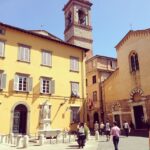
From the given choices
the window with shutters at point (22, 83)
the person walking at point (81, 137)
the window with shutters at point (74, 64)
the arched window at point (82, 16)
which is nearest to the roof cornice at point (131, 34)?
the window with shutters at point (74, 64)

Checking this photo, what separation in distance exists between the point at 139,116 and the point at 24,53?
15555 mm

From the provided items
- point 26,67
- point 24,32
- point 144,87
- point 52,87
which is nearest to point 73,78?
point 52,87

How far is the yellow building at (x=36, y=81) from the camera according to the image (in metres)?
19.3

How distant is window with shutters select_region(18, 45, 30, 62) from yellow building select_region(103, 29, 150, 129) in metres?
13.8

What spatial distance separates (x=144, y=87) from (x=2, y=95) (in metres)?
16.3

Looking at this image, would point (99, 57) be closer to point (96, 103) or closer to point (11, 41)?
point (96, 103)

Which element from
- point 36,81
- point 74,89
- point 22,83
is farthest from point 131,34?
point 22,83

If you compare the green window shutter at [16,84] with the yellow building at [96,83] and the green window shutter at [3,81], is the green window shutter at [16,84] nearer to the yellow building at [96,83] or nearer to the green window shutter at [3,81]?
the green window shutter at [3,81]

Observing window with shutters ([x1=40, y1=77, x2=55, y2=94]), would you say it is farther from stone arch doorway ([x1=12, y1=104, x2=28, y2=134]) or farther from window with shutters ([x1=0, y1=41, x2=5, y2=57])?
window with shutters ([x1=0, y1=41, x2=5, y2=57])

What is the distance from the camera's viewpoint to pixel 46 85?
21.8 metres

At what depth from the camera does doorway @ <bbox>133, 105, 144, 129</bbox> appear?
84.0 ft

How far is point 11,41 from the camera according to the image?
20.3 meters

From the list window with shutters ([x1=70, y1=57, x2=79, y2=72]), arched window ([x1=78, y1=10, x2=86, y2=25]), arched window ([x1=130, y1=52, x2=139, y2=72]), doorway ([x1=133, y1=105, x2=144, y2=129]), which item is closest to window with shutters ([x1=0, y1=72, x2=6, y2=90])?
window with shutters ([x1=70, y1=57, x2=79, y2=72])

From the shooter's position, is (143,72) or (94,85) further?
(94,85)
